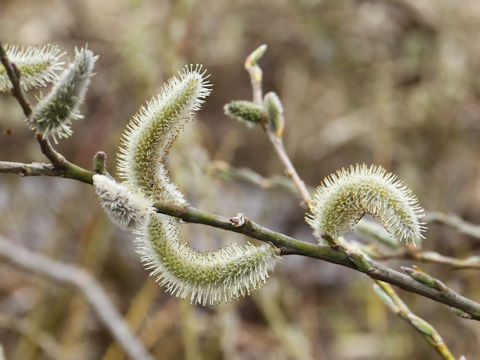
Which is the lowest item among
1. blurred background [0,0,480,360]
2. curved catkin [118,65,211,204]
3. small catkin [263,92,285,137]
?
curved catkin [118,65,211,204]

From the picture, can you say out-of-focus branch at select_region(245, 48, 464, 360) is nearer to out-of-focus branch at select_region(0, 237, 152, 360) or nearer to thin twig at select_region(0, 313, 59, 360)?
out-of-focus branch at select_region(0, 237, 152, 360)

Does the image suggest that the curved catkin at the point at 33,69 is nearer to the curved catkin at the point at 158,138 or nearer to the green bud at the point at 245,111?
the curved catkin at the point at 158,138

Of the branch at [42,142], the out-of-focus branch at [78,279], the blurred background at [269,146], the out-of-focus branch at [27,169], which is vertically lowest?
the out-of-focus branch at [27,169]

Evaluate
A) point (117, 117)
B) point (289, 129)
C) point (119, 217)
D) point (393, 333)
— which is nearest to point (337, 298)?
point (393, 333)

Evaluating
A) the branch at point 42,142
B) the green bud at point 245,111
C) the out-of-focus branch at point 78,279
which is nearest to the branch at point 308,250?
the branch at point 42,142

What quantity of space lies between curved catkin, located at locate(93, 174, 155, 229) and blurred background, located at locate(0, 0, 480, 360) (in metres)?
1.60

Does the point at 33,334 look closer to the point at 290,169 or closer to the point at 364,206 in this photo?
the point at 290,169

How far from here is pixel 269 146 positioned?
12.7 ft

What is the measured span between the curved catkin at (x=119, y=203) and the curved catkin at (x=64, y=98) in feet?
0.35

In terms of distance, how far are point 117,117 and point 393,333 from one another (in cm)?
196

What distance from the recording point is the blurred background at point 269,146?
2699mm

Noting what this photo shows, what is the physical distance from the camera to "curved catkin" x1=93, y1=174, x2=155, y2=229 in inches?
28.8

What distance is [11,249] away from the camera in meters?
2.36

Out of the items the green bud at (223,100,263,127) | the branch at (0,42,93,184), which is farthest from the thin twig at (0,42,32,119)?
the green bud at (223,100,263,127)
